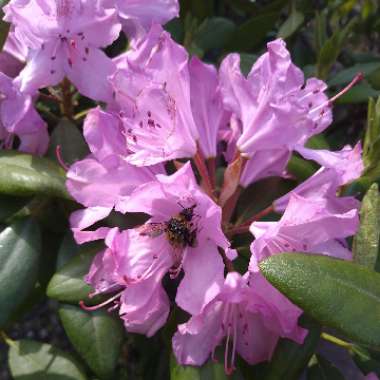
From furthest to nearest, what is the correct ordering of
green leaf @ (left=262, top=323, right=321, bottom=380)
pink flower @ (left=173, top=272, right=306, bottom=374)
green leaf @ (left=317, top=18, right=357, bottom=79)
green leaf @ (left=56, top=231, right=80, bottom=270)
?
green leaf @ (left=317, top=18, right=357, bottom=79) < green leaf @ (left=56, top=231, right=80, bottom=270) < green leaf @ (left=262, top=323, right=321, bottom=380) < pink flower @ (left=173, top=272, right=306, bottom=374)

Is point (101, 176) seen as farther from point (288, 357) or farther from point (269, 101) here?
point (288, 357)

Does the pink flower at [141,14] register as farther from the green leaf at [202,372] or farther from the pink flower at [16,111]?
the green leaf at [202,372]

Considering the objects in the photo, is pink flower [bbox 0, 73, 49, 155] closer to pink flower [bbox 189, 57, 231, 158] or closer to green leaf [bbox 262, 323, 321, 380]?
pink flower [bbox 189, 57, 231, 158]

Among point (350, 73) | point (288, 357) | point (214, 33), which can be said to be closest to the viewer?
point (288, 357)

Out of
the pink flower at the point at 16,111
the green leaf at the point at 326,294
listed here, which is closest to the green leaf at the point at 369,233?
the green leaf at the point at 326,294

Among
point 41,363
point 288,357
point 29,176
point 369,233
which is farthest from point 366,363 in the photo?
point 29,176

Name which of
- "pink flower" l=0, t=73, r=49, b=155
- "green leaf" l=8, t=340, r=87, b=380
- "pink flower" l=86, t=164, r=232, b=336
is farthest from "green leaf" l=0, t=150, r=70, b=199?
"green leaf" l=8, t=340, r=87, b=380
